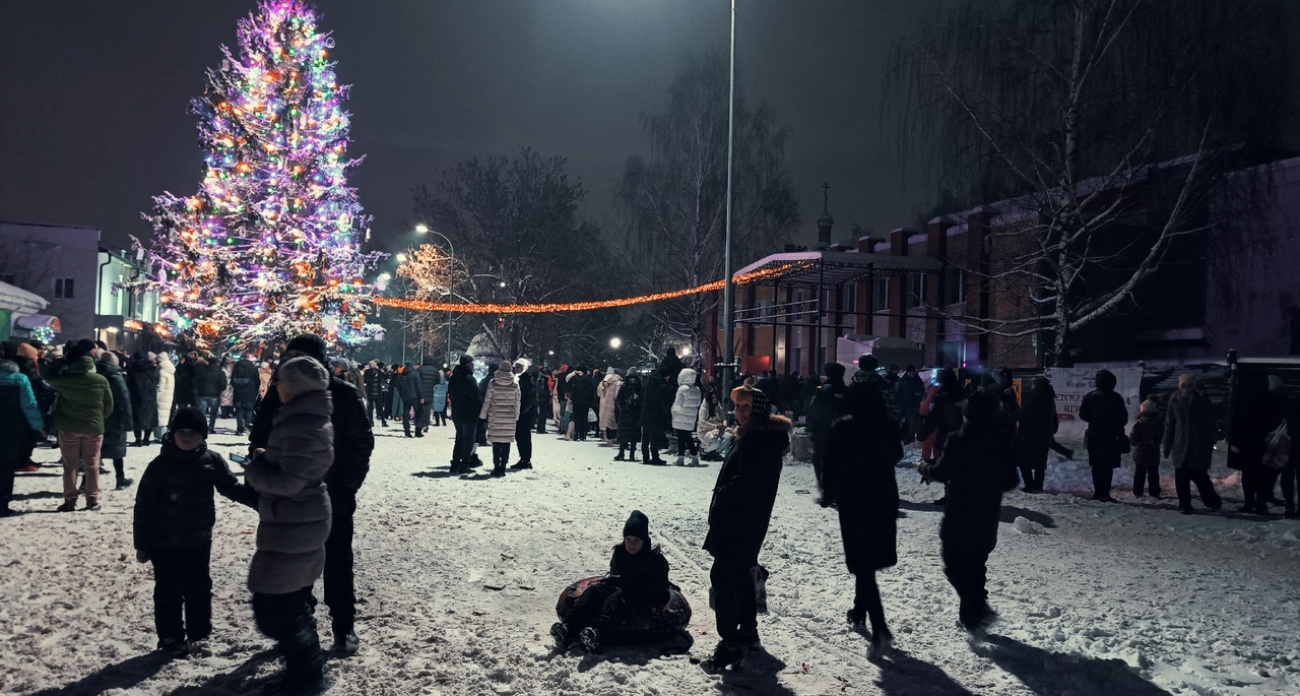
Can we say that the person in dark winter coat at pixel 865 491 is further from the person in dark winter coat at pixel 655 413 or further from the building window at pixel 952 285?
the building window at pixel 952 285

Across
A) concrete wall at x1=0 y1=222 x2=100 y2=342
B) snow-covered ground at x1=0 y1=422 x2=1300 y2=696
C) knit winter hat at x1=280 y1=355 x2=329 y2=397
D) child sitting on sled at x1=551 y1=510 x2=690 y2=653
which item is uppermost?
concrete wall at x1=0 y1=222 x2=100 y2=342

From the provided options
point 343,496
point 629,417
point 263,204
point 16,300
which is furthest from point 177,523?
point 263,204

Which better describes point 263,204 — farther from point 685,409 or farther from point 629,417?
point 685,409

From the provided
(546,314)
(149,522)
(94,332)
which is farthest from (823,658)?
(94,332)

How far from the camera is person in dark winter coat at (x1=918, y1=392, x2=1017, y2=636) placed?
19.8 ft

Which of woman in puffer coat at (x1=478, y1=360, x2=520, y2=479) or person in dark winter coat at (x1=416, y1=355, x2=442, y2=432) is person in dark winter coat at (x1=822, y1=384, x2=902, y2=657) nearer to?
woman in puffer coat at (x1=478, y1=360, x2=520, y2=479)

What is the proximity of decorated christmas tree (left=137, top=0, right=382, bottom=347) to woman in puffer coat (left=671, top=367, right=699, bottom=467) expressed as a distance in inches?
567

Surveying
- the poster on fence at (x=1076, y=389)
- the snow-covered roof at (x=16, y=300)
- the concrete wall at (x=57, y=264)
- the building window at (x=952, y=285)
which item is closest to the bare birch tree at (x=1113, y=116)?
the poster on fence at (x=1076, y=389)

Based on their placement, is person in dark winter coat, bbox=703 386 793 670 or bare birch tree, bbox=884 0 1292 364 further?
bare birch tree, bbox=884 0 1292 364

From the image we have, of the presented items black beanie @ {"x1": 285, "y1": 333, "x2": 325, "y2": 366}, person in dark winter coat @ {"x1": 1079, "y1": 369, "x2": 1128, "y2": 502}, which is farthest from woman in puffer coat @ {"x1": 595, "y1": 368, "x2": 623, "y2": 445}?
black beanie @ {"x1": 285, "y1": 333, "x2": 325, "y2": 366}

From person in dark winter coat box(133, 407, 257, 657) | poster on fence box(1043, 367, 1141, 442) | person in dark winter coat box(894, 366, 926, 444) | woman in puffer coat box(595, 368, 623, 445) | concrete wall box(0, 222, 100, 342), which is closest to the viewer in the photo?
person in dark winter coat box(133, 407, 257, 657)

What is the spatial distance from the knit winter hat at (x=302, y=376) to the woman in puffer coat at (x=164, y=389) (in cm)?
1396

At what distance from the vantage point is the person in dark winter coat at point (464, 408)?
1443 centimetres

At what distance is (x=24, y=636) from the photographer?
5.50 metres
